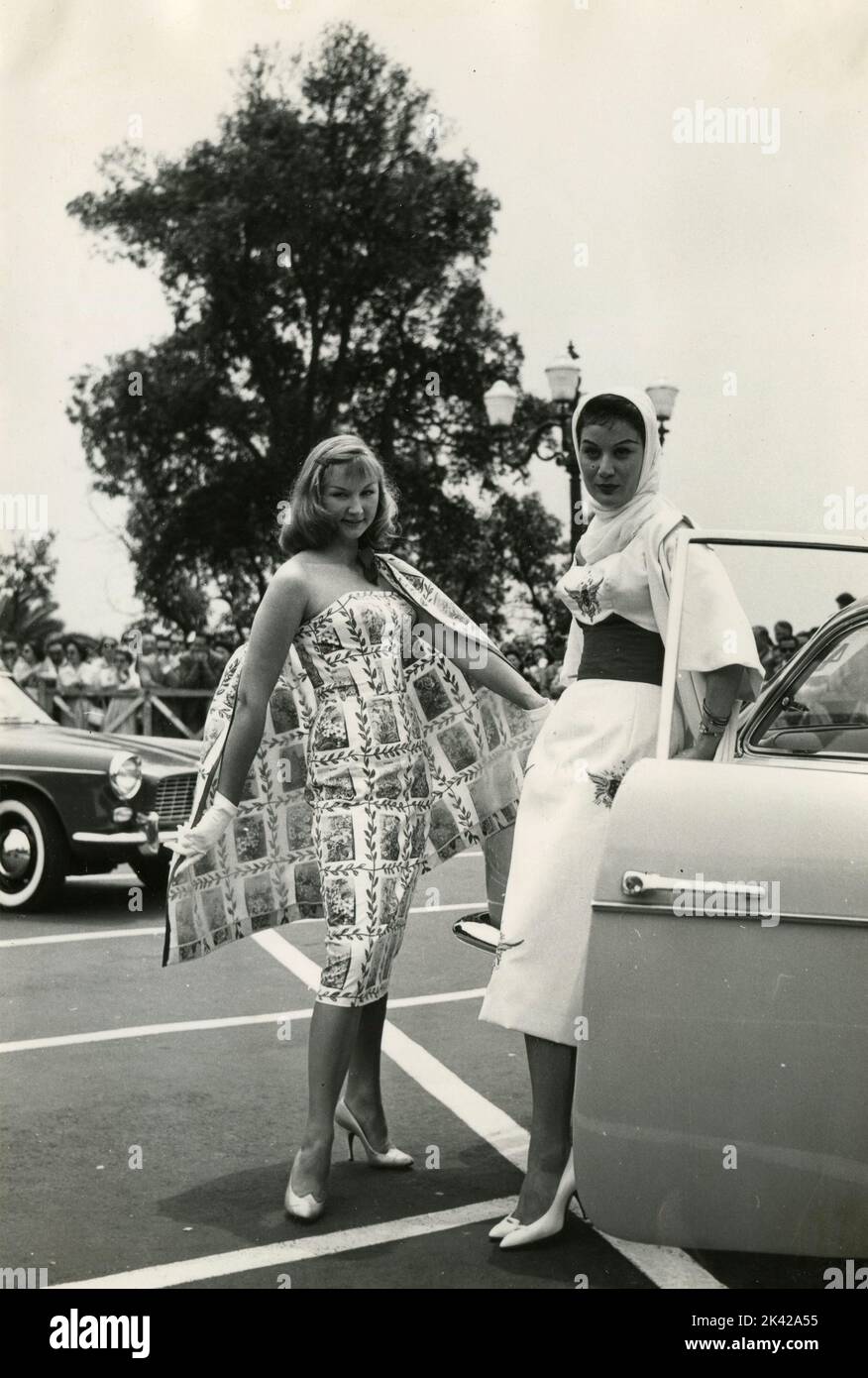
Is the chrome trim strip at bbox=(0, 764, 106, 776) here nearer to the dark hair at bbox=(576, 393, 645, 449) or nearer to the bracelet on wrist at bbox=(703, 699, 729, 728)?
the dark hair at bbox=(576, 393, 645, 449)

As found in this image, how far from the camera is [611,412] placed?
340 cm

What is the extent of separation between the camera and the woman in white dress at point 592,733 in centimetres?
324

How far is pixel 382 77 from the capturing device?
21562mm

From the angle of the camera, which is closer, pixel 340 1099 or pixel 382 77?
pixel 340 1099

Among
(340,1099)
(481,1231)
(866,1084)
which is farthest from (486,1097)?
(866,1084)

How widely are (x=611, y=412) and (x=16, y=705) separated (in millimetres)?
6657

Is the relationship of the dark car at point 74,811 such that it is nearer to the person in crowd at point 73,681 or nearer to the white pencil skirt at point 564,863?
the person in crowd at point 73,681

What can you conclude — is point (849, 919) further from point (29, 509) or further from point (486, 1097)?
point (29, 509)

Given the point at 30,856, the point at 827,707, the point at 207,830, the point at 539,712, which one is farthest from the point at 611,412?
the point at 30,856

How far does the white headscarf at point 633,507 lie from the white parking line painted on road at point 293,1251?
1651 mm

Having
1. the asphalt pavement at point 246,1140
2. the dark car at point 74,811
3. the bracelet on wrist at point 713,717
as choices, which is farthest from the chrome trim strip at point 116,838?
the bracelet on wrist at point 713,717

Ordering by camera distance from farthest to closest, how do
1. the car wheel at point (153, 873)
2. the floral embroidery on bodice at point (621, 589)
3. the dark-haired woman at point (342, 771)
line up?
the car wheel at point (153, 873), the dark-haired woman at point (342, 771), the floral embroidery on bodice at point (621, 589)

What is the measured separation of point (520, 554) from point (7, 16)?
66.2 feet

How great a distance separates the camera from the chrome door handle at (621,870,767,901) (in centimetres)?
263
